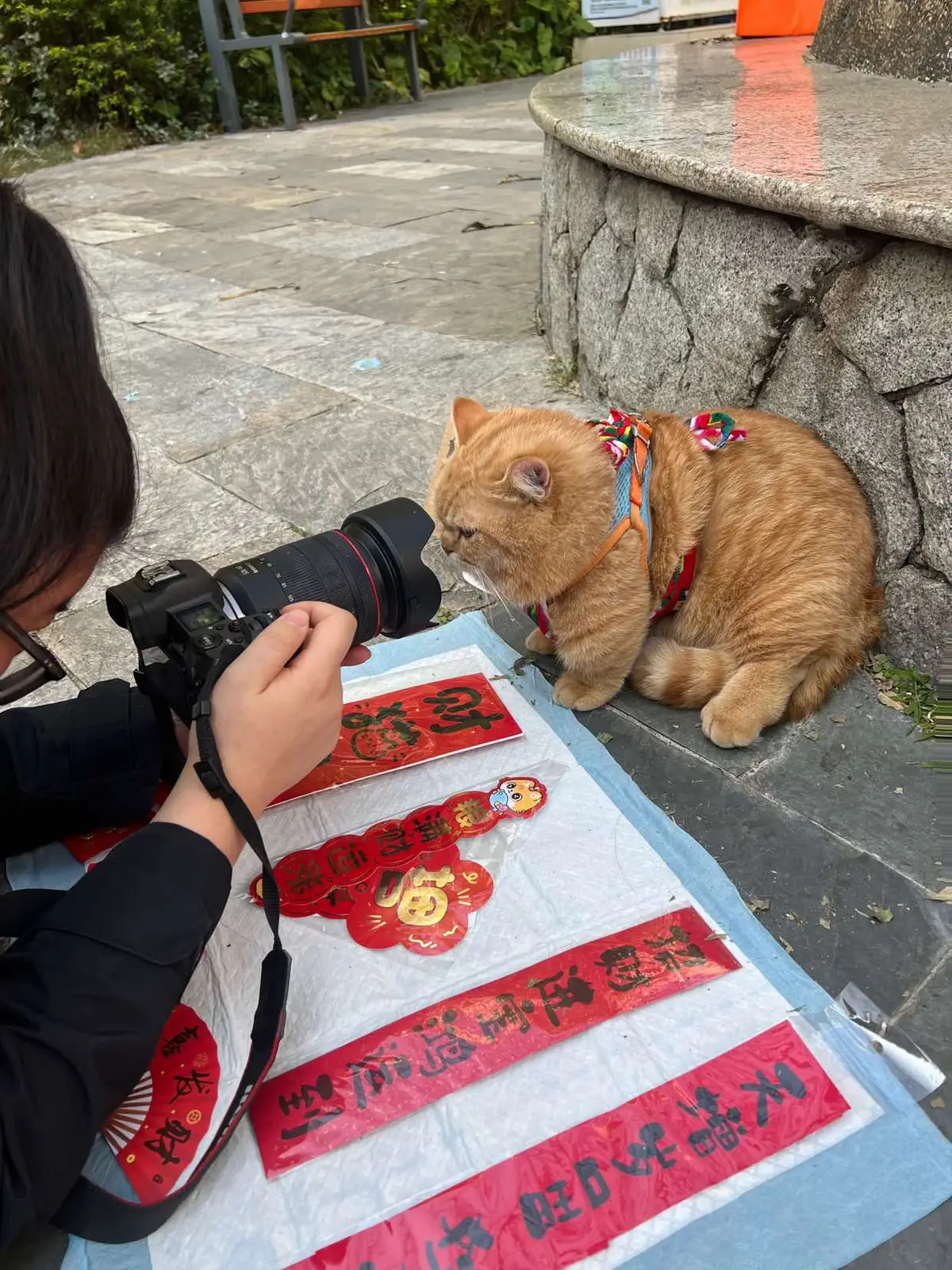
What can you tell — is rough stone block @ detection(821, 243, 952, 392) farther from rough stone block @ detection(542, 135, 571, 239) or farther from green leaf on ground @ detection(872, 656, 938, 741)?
rough stone block @ detection(542, 135, 571, 239)

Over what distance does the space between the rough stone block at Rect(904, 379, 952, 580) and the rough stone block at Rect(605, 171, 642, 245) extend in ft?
2.93

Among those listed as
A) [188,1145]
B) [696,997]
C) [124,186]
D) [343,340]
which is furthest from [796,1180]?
[124,186]

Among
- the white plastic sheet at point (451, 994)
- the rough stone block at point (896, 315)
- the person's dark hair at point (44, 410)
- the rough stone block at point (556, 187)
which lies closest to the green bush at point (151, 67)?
the rough stone block at point (556, 187)

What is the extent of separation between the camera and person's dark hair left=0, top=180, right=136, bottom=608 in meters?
0.80

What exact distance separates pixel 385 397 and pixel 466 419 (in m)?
1.10

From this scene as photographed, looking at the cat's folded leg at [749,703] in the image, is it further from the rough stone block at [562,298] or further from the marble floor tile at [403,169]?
the marble floor tile at [403,169]

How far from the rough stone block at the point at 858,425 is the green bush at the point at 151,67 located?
22.6 feet

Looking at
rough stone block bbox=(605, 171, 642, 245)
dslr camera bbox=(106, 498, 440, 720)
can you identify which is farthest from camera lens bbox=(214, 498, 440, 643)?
rough stone block bbox=(605, 171, 642, 245)

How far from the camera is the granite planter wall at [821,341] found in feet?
4.39

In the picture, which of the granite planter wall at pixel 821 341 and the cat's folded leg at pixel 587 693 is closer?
the granite planter wall at pixel 821 341

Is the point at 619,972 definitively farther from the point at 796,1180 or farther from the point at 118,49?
the point at 118,49

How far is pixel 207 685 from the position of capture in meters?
0.92

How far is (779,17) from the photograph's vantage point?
381 centimetres

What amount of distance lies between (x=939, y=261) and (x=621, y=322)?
901 millimetres
